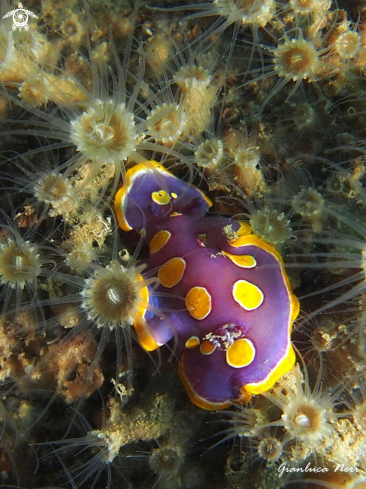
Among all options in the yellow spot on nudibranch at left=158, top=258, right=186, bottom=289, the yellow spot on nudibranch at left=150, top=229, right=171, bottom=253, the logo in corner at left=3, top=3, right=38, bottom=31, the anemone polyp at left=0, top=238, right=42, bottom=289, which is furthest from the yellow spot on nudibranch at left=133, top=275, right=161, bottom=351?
the logo in corner at left=3, top=3, right=38, bottom=31

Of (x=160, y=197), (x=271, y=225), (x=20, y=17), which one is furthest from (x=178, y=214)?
(x=20, y=17)

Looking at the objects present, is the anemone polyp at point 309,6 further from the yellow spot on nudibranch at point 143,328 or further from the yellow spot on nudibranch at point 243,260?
the yellow spot on nudibranch at point 143,328

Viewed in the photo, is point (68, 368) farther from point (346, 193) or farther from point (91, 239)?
point (346, 193)

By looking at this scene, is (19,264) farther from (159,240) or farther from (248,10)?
(248,10)

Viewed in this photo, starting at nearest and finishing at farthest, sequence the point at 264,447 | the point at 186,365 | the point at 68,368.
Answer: the point at 264,447, the point at 186,365, the point at 68,368

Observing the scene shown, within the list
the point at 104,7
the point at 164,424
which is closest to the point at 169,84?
the point at 104,7
